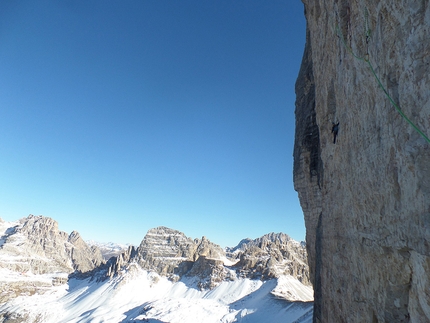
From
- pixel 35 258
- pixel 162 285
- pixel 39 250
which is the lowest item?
pixel 162 285

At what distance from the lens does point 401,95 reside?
4.43 metres

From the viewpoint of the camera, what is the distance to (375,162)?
5406 millimetres

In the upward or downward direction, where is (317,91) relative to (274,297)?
upward

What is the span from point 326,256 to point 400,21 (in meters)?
8.04

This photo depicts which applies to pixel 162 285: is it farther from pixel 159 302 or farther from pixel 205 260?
pixel 159 302

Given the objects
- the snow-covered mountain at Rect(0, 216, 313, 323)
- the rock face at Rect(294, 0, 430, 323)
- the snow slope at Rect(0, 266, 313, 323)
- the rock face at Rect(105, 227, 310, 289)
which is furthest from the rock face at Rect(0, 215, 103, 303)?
the rock face at Rect(294, 0, 430, 323)

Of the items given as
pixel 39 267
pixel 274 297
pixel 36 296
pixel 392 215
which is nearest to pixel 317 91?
pixel 392 215

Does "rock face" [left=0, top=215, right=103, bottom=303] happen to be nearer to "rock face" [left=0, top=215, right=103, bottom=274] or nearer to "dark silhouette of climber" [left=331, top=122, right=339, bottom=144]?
"rock face" [left=0, top=215, right=103, bottom=274]

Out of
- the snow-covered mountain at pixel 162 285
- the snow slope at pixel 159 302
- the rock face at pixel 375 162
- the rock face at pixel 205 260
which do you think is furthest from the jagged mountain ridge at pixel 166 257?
the rock face at pixel 375 162

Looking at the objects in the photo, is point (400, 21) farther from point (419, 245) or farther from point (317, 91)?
point (317, 91)

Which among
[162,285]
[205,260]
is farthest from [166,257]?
[205,260]

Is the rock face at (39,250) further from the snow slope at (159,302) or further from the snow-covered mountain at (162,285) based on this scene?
the snow slope at (159,302)

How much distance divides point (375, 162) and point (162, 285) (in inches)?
4881

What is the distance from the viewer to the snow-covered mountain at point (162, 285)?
71438 millimetres
